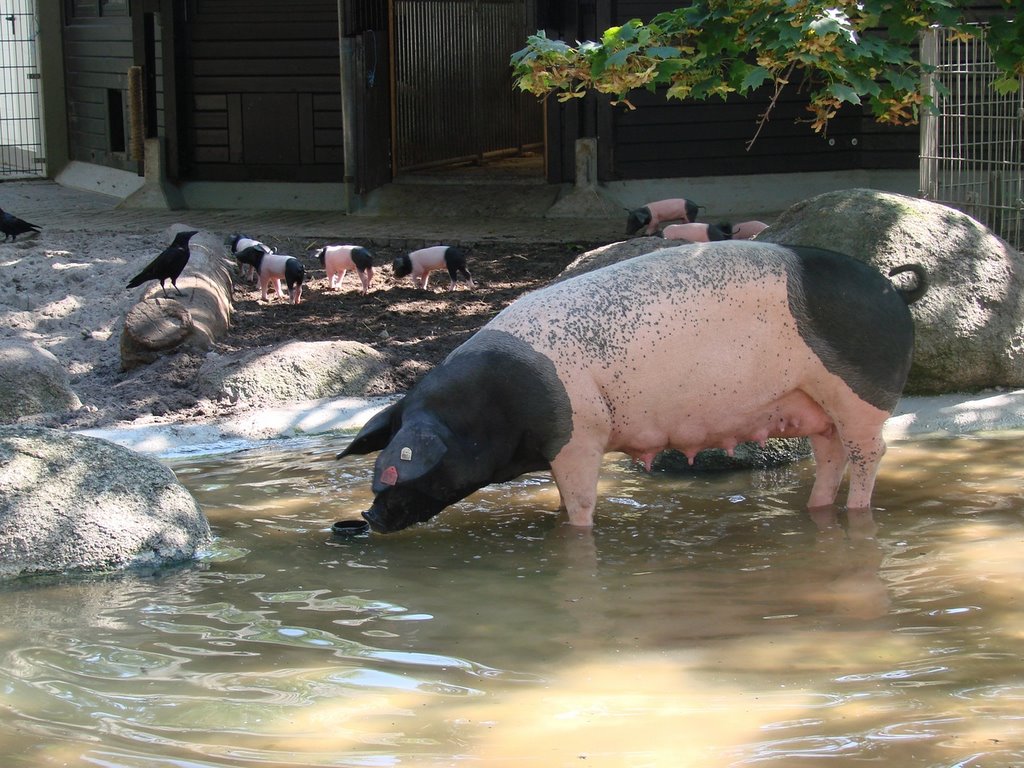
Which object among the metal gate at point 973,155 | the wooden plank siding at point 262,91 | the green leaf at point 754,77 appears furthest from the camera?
the wooden plank siding at point 262,91

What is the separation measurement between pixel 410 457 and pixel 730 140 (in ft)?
32.8

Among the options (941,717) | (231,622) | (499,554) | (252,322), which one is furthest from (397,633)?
(252,322)

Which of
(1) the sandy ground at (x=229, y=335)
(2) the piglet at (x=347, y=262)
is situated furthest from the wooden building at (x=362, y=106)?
(2) the piglet at (x=347, y=262)

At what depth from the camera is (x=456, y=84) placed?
645 inches

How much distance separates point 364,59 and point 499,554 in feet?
31.2

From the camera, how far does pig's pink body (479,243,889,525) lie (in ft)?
17.9

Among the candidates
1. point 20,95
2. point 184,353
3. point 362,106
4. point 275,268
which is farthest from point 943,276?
point 20,95

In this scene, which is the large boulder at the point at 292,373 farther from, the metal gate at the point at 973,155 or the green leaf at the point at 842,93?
the metal gate at the point at 973,155

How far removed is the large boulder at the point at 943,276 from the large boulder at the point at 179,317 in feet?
12.1

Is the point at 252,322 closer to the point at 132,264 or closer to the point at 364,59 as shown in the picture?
the point at 132,264

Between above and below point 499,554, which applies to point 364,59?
above

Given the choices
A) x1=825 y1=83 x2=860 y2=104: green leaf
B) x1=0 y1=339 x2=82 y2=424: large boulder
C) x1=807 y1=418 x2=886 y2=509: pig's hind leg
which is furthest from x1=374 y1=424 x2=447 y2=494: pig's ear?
x1=0 y1=339 x2=82 y2=424: large boulder

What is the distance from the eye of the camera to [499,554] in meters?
5.39

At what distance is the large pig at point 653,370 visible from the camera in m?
5.35
